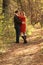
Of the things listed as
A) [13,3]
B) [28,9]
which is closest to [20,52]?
[13,3]

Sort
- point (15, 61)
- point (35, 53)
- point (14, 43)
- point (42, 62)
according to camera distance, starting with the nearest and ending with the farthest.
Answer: point (42, 62), point (15, 61), point (35, 53), point (14, 43)

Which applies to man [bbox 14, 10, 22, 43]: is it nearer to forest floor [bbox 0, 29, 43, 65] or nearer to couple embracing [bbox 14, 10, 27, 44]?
couple embracing [bbox 14, 10, 27, 44]

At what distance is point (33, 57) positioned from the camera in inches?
489

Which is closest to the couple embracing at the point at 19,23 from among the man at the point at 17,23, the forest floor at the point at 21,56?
the man at the point at 17,23

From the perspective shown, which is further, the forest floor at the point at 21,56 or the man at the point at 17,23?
the man at the point at 17,23

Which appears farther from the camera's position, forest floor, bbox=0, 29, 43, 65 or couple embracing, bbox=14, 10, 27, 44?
couple embracing, bbox=14, 10, 27, 44

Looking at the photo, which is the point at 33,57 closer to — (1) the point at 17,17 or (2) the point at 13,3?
(1) the point at 17,17

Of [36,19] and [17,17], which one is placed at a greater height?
[17,17]

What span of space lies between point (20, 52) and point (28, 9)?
15.6 metres

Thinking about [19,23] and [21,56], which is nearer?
[21,56]

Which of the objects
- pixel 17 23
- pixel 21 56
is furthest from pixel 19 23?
pixel 21 56

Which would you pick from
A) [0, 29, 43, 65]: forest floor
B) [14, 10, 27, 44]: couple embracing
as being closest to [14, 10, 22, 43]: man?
[14, 10, 27, 44]: couple embracing

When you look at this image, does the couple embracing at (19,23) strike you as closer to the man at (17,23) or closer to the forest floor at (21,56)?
the man at (17,23)

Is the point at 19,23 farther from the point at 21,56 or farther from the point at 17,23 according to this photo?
the point at 21,56
